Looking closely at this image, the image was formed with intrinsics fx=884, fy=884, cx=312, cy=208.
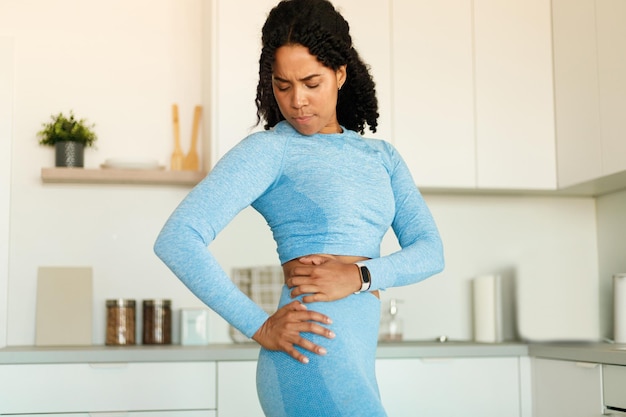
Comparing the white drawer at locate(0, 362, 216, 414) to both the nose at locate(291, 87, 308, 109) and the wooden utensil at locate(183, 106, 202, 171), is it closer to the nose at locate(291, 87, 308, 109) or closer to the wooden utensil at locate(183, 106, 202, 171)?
the wooden utensil at locate(183, 106, 202, 171)

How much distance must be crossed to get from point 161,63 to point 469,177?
1.35 meters

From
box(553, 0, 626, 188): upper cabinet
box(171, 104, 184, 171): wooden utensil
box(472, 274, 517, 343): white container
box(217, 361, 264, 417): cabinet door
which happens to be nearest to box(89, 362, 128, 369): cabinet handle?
box(217, 361, 264, 417): cabinet door

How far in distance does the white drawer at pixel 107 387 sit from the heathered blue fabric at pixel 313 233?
1.64 m

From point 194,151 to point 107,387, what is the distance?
103 centimetres

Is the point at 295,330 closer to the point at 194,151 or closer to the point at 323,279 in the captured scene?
the point at 323,279

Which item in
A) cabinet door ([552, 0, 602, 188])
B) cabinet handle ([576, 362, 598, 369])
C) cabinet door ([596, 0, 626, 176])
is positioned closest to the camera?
cabinet handle ([576, 362, 598, 369])

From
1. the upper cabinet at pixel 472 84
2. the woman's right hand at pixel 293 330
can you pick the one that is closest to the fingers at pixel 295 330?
the woman's right hand at pixel 293 330

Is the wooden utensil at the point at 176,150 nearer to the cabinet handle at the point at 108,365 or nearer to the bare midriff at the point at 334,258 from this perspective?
the cabinet handle at the point at 108,365

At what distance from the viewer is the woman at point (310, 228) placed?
1.39 meters

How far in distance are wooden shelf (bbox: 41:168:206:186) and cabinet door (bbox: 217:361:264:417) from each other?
77 centimetres

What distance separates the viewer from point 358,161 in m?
1.54

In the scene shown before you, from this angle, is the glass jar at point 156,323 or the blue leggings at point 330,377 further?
the glass jar at point 156,323

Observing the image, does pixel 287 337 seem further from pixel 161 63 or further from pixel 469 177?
pixel 161 63

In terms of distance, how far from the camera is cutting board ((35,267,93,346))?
3.38m
